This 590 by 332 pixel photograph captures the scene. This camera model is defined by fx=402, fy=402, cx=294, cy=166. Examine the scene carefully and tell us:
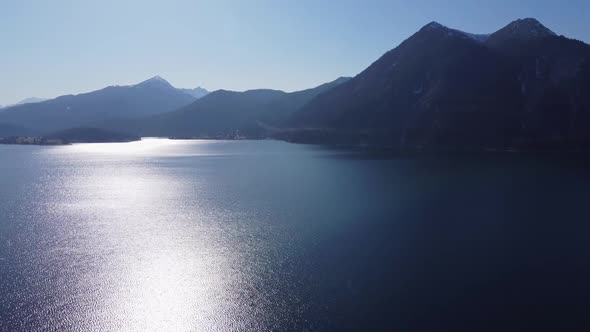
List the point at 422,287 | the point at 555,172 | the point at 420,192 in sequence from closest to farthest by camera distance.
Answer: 1. the point at 422,287
2. the point at 420,192
3. the point at 555,172

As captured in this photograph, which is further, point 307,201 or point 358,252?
point 307,201

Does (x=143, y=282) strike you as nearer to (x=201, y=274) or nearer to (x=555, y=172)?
(x=201, y=274)

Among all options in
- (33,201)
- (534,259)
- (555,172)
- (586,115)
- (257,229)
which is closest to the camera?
(534,259)

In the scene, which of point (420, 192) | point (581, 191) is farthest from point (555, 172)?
point (420, 192)

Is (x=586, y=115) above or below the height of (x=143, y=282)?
above

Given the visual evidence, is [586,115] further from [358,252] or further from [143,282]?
[143,282]

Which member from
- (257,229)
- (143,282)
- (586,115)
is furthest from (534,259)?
(586,115)
